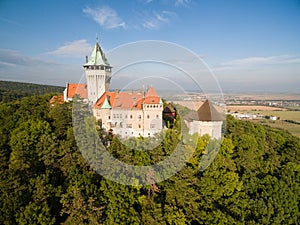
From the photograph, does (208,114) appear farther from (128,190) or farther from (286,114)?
(286,114)

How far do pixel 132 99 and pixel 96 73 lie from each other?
7.15 metres

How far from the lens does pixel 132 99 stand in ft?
85.7

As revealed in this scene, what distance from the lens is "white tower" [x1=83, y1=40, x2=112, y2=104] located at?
29.7m

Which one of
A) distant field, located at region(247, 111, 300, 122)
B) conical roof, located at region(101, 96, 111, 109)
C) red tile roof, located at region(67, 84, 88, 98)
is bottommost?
distant field, located at region(247, 111, 300, 122)

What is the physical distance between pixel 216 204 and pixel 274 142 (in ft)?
87.5

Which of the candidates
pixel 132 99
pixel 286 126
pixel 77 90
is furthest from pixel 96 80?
pixel 286 126

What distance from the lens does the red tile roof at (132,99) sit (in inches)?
988

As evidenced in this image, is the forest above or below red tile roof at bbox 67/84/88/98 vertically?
below

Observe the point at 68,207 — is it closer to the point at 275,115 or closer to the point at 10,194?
the point at 10,194

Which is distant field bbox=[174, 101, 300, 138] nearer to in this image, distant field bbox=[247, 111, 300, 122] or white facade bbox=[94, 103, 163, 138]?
distant field bbox=[247, 111, 300, 122]

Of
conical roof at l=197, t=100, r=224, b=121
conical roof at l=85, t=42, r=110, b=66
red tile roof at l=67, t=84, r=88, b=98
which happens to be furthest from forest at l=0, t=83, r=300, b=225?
conical roof at l=85, t=42, r=110, b=66

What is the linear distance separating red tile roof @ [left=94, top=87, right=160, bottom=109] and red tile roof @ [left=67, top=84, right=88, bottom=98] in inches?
207

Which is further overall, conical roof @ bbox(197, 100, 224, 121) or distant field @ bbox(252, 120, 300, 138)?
distant field @ bbox(252, 120, 300, 138)

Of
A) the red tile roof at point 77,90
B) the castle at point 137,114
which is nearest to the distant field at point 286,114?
the castle at point 137,114
